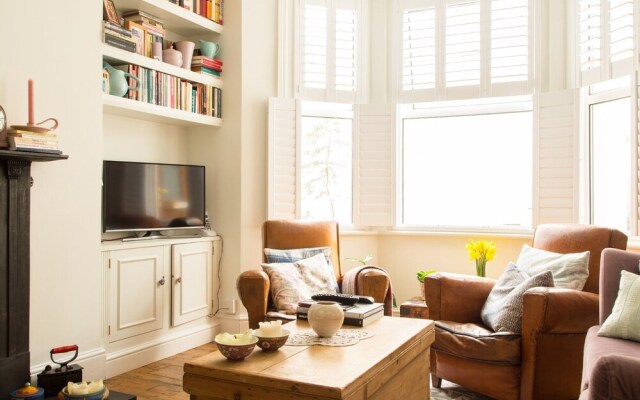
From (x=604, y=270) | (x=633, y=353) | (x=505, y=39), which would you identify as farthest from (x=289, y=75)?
(x=633, y=353)

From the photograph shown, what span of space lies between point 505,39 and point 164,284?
3.27 metres

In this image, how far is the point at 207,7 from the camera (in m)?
4.29

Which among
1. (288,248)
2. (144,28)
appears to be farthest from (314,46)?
(288,248)

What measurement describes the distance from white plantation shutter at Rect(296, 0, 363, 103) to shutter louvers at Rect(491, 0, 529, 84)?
3.72ft

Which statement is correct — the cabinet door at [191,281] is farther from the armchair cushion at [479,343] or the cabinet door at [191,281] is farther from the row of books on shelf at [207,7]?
the armchair cushion at [479,343]

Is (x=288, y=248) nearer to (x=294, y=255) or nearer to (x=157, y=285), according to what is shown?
(x=294, y=255)

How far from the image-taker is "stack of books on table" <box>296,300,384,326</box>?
2.54 meters

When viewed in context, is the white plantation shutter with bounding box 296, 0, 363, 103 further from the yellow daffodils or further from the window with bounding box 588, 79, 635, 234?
the window with bounding box 588, 79, 635, 234

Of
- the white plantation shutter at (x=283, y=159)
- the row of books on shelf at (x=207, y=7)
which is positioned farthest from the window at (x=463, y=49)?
the row of books on shelf at (x=207, y=7)

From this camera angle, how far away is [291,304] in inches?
126

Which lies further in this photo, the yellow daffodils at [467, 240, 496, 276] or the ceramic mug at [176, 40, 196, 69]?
the ceramic mug at [176, 40, 196, 69]

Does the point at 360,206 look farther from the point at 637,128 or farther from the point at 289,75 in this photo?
the point at 637,128

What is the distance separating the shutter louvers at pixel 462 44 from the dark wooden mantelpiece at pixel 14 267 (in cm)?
323

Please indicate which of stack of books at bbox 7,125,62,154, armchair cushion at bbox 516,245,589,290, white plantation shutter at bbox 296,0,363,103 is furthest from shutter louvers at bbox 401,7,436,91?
stack of books at bbox 7,125,62,154
